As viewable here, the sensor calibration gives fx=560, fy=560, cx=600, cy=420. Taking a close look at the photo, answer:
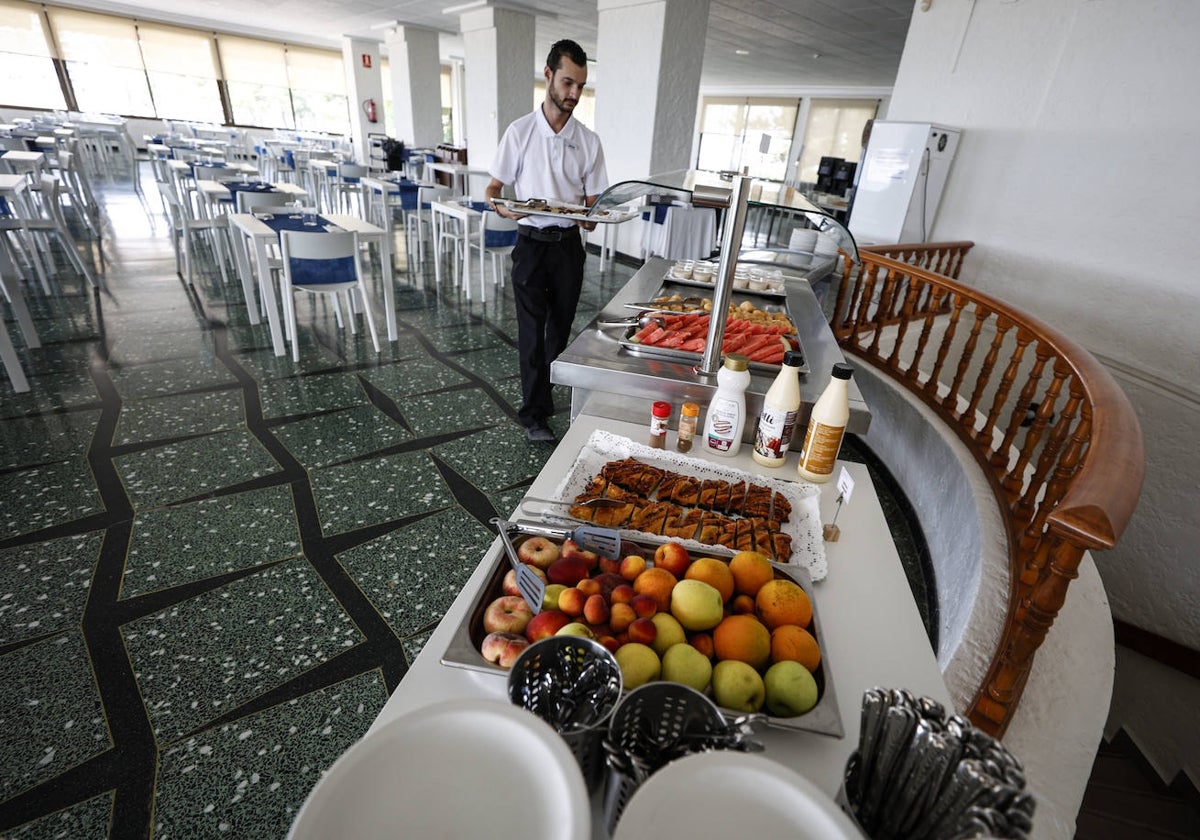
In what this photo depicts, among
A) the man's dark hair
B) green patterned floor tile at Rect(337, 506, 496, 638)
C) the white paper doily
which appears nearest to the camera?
A: the white paper doily

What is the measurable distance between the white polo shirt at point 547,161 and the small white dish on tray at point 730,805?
247 cm

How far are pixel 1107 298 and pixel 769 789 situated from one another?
577 centimetres

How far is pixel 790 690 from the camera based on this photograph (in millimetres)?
739

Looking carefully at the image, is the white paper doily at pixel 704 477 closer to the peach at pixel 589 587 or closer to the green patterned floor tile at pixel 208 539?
the peach at pixel 589 587

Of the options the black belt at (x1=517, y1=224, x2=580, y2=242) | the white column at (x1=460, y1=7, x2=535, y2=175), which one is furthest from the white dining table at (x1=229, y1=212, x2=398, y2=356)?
the white column at (x1=460, y1=7, x2=535, y2=175)

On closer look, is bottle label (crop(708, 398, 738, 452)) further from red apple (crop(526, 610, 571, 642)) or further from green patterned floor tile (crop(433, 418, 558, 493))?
green patterned floor tile (crop(433, 418, 558, 493))

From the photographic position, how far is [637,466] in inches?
51.6

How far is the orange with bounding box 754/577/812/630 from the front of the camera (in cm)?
86

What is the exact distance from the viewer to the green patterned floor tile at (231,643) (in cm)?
156

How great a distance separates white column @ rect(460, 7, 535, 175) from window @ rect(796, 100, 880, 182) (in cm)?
852

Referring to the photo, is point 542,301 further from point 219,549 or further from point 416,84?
point 416,84

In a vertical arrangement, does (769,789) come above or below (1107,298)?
above

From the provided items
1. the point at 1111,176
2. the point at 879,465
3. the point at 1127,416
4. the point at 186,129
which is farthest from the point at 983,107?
the point at 186,129

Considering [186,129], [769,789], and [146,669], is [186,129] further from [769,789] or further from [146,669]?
[769,789]
